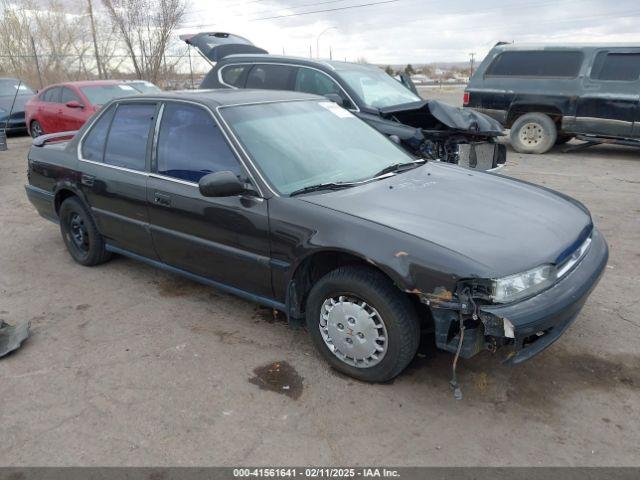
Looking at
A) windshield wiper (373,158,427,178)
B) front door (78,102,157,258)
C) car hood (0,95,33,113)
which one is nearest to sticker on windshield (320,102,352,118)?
windshield wiper (373,158,427,178)

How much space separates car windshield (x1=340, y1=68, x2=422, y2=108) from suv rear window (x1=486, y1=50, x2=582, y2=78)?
344cm

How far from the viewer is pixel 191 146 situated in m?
3.73

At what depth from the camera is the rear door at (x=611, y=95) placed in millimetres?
9438

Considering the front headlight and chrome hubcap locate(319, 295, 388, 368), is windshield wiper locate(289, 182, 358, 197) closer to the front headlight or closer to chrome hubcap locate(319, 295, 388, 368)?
chrome hubcap locate(319, 295, 388, 368)

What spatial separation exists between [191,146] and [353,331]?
1767 mm

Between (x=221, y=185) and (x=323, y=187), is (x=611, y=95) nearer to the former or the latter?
(x=323, y=187)

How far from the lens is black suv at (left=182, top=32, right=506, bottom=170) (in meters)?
6.70

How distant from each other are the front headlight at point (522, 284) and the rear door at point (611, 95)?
27.2 ft

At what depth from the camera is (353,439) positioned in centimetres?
264

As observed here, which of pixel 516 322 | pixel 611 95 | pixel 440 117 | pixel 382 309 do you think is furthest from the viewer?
pixel 611 95

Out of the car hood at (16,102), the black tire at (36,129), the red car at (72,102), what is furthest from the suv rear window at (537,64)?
the car hood at (16,102)

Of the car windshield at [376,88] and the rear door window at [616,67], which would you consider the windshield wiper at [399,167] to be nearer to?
the car windshield at [376,88]

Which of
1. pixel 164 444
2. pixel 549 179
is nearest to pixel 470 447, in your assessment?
pixel 164 444

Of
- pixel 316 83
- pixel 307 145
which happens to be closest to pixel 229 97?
pixel 307 145
